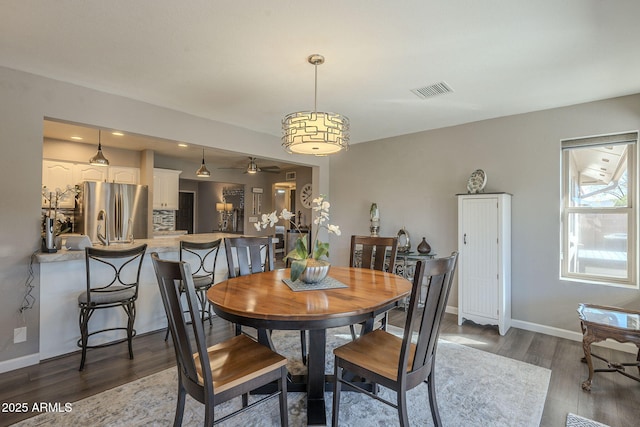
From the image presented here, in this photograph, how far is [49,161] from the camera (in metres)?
4.91

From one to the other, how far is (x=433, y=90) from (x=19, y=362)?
14.5 ft

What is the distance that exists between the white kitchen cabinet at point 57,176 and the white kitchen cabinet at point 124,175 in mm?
582

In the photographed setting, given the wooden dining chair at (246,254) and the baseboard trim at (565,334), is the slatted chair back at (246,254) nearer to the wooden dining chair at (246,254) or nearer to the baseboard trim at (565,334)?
the wooden dining chair at (246,254)

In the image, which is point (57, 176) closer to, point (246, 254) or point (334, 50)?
point (246, 254)

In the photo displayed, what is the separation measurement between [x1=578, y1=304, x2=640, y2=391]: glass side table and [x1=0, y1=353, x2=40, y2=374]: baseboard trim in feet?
14.7

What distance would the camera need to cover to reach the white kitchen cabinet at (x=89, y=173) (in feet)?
17.0

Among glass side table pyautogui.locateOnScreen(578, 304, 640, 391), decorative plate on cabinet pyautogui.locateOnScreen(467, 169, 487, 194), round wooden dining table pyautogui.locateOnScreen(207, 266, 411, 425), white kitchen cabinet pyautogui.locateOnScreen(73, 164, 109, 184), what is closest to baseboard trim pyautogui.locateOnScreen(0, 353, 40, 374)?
round wooden dining table pyautogui.locateOnScreen(207, 266, 411, 425)

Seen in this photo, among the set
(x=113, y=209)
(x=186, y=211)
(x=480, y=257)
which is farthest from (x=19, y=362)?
(x=186, y=211)

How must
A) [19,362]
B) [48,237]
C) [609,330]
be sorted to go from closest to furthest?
[609,330] → [19,362] → [48,237]

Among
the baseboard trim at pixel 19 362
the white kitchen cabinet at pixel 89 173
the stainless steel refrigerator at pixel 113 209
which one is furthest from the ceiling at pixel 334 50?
the white kitchen cabinet at pixel 89 173

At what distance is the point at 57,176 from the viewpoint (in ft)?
16.3

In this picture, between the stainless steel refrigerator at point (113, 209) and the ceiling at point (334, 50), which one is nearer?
the ceiling at point (334, 50)

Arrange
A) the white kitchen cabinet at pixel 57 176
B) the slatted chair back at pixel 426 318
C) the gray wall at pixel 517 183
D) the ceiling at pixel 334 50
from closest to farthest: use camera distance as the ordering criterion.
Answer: the slatted chair back at pixel 426 318
the ceiling at pixel 334 50
the gray wall at pixel 517 183
the white kitchen cabinet at pixel 57 176

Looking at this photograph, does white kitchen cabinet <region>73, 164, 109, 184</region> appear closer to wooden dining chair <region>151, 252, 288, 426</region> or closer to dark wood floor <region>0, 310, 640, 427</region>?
dark wood floor <region>0, 310, 640, 427</region>
